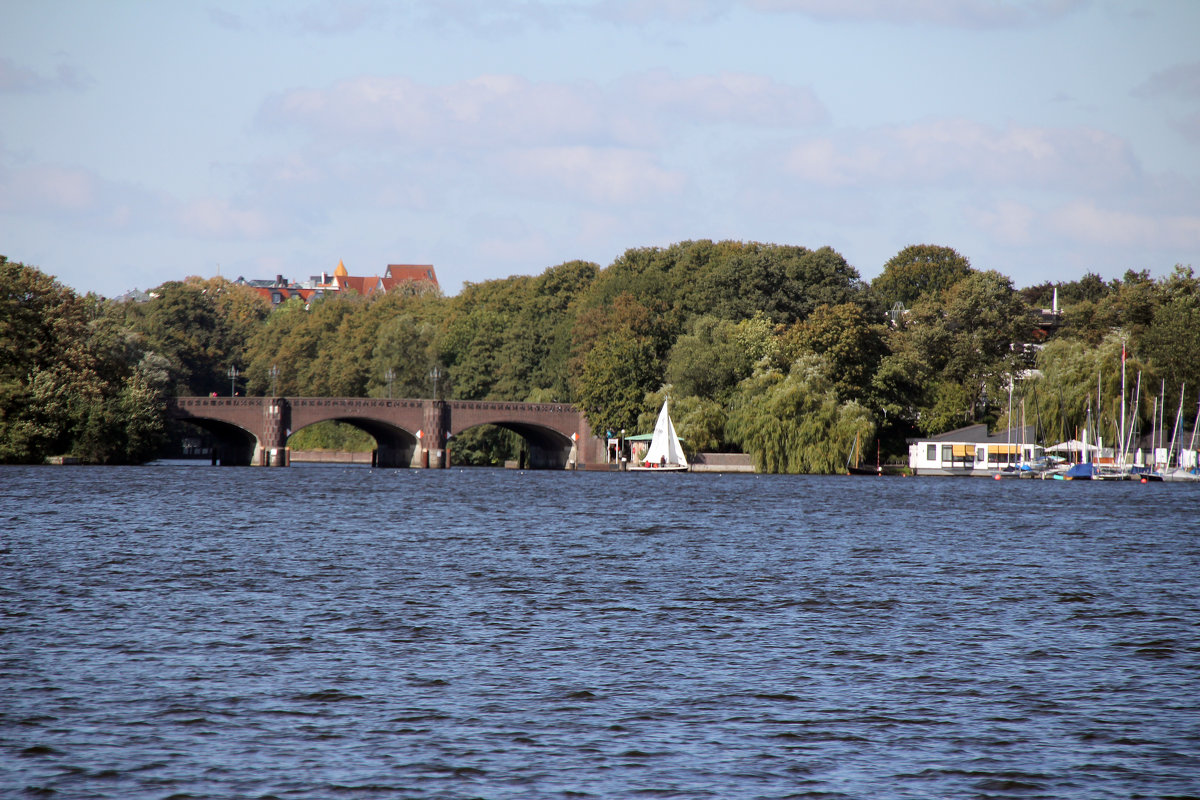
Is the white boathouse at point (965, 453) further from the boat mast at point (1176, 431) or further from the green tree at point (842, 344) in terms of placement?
the boat mast at point (1176, 431)

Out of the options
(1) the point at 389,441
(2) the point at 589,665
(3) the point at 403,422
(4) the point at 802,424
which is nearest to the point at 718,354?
(4) the point at 802,424

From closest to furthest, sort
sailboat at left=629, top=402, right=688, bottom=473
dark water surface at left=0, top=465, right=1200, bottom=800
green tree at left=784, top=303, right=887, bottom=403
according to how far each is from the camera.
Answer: dark water surface at left=0, top=465, right=1200, bottom=800
green tree at left=784, top=303, right=887, bottom=403
sailboat at left=629, top=402, right=688, bottom=473

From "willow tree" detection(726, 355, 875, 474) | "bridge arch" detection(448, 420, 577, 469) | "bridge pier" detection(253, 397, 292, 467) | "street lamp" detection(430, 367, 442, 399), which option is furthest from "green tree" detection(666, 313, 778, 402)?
"street lamp" detection(430, 367, 442, 399)

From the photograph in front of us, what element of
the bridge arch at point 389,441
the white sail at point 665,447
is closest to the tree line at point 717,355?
the white sail at point 665,447

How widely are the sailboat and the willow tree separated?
17.1ft

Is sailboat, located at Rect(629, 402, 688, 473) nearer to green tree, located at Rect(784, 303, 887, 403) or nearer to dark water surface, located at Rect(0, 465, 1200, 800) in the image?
green tree, located at Rect(784, 303, 887, 403)

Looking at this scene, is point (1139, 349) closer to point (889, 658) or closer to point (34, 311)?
point (34, 311)

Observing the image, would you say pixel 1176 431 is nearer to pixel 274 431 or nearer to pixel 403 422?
pixel 403 422

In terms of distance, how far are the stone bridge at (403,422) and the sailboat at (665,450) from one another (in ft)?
38.2

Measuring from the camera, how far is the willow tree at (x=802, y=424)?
88000 mm

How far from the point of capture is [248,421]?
105 m

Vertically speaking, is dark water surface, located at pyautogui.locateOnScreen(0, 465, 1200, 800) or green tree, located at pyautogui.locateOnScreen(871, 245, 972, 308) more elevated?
green tree, located at pyautogui.locateOnScreen(871, 245, 972, 308)

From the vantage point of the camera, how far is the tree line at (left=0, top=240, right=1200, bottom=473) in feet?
278

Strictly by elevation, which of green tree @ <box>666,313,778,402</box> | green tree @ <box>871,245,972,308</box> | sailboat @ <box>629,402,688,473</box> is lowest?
sailboat @ <box>629,402,688,473</box>
